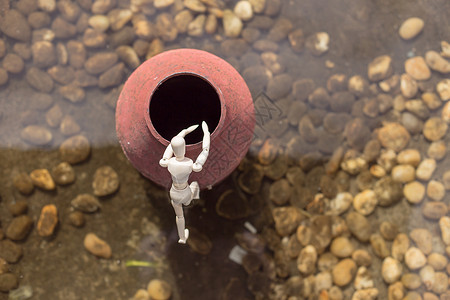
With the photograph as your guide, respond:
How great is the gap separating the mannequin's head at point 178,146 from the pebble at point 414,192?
175 cm

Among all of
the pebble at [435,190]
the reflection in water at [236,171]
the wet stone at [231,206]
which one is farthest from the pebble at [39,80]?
the pebble at [435,190]

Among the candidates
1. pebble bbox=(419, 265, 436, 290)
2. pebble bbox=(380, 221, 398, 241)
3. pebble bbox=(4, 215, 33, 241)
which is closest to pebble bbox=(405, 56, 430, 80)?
pebble bbox=(380, 221, 398, 241)

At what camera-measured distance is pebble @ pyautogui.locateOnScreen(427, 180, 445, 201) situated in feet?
9.26

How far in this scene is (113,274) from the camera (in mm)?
2803

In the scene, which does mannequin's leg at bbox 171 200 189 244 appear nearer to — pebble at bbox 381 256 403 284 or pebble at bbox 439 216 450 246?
pebble at bbox 381 256 403 284

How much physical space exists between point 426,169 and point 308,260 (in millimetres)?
946

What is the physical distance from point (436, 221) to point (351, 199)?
0.56 metres

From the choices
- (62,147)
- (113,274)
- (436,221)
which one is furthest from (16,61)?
(436,221)

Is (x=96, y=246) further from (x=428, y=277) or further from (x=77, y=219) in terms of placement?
(x=428, y=277)

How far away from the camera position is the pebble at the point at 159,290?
276 centimetres

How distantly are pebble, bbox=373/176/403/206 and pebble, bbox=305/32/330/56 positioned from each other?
36.3 inches

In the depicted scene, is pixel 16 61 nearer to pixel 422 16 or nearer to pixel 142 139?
pixel 142 139

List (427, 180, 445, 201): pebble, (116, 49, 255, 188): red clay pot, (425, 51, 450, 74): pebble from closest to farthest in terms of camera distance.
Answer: (116, 49, 255, 188): red clay pot, (427, 180, 445, 201): pebble, (425, 51, 450, 74): pebble

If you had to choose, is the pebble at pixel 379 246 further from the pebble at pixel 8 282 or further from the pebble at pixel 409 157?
the pebble at pixel 8 282
